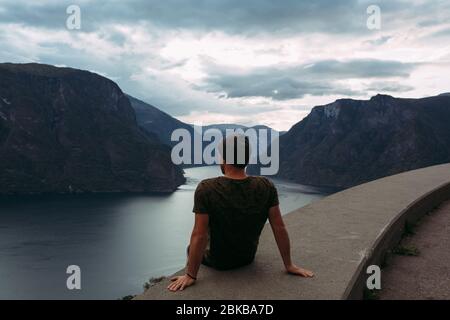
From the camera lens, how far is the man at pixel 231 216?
4078 millimetres

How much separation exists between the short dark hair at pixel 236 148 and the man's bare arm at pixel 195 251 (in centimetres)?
54

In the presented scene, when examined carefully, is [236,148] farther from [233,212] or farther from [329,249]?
[329,249]

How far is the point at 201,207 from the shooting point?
4.05 m

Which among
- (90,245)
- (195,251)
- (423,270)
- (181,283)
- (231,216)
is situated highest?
(231,216)

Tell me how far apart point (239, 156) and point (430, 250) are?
11.7 ft

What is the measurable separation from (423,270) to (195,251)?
9.64 feet

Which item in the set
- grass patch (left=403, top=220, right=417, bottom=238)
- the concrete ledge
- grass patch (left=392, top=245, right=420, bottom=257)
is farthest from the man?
grass patch (left=403, top=220, right=417, bottom=238)

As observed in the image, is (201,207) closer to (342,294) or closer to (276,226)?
(276,226)

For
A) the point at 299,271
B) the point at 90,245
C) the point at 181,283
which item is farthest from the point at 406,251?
the point at 90,245

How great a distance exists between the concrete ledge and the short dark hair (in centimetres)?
106

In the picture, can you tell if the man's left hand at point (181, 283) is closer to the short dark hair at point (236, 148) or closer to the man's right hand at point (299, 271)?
the man's right hand at point (299, 271)

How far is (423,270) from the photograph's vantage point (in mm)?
5402

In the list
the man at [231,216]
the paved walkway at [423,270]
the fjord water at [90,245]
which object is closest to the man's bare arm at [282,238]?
the man at [231,216]
